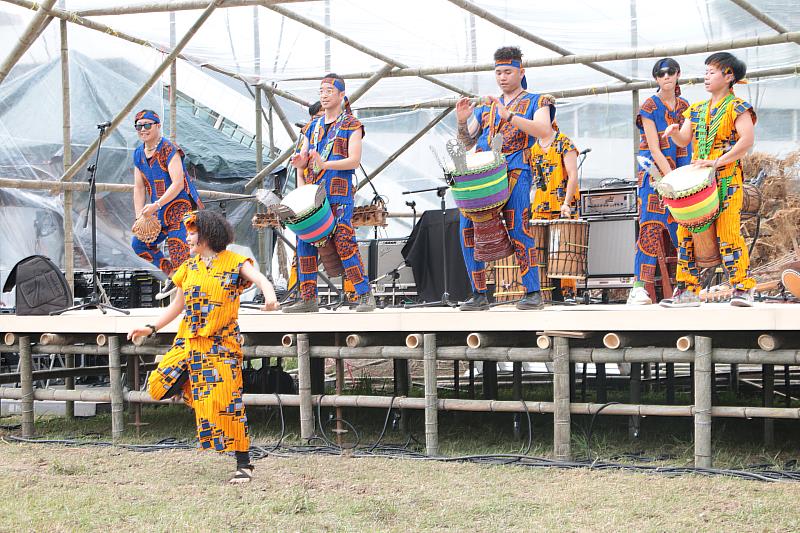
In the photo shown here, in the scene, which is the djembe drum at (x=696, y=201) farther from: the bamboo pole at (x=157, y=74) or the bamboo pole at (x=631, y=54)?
the bamboo pole at (x=157, y=74)

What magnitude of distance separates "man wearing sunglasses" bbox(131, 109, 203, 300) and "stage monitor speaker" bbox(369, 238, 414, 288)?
8.47 ft

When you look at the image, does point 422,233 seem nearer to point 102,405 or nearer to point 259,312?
point 259,312

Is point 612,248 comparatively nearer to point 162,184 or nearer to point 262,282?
point 162,184

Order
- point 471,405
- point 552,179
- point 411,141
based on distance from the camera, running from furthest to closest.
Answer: point 411,141 → point 552,179 → point 471,405

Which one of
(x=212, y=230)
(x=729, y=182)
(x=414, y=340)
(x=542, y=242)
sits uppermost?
(x=729, y=182)

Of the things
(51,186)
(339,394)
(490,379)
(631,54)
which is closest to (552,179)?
(490,379)

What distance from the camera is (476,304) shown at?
5.49 metres

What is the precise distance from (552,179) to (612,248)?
713mm

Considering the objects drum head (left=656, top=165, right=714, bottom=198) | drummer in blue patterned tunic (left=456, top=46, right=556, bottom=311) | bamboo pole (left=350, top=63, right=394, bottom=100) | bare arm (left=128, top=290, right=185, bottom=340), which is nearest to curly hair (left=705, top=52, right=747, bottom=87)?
drum head (left=656, top=165, right=714, bottom=198)

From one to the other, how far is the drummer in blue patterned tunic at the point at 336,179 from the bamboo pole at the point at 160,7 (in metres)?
2.02

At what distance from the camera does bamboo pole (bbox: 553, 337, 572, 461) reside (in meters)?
4.99

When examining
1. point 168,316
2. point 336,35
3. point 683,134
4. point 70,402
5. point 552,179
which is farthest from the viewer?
point 336,35

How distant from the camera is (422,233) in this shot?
8.18 m

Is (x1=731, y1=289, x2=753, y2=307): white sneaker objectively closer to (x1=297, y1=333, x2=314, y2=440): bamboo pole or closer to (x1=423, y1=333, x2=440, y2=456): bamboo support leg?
(x1=423, y1=333, x2=440, y2=456): bamboo support leg
